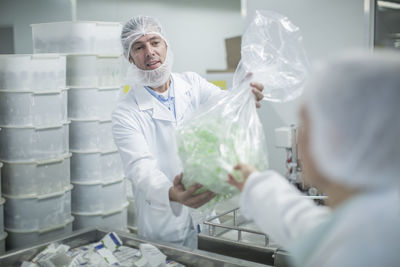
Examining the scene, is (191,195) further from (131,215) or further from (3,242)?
(131,215)

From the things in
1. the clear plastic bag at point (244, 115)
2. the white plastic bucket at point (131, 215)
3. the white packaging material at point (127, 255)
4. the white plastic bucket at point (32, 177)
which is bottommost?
the white plastic bucket at point (131, 215)

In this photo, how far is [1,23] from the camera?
140 inches

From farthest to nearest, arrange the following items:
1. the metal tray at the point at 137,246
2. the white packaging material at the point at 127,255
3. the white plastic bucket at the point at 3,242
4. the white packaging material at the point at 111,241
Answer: the white plastic bucket at the point at 3,242
the white packaging material at the point at 111,241
the white packaging material at the point at 127,255
the metal tray at the point at 137,246

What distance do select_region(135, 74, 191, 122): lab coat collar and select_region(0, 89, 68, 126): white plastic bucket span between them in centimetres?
96

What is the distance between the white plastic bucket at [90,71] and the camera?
2.85 meters

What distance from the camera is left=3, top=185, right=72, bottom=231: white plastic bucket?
2.69m

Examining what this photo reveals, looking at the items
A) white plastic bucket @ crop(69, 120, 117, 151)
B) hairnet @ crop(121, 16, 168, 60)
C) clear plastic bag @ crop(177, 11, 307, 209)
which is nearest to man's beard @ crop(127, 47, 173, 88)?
hairnet @ crop(121, 16, 168, 60)

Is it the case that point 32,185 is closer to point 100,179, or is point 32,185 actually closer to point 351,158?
point 100,179

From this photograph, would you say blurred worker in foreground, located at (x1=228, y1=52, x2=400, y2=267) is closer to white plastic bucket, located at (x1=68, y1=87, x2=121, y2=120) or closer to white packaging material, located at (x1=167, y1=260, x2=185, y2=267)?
white packaging material, located at (x1=167, y1=260, x2=185, y2=267)

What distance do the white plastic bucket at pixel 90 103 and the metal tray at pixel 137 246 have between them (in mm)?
1075

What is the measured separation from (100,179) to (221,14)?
2.89 metres

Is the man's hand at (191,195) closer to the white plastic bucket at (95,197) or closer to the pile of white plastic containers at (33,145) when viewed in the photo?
the pile of white plastic containers at (33,145)

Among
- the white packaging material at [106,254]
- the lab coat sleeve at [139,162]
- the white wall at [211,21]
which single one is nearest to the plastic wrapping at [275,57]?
the lab coat sleeve at [139,162]

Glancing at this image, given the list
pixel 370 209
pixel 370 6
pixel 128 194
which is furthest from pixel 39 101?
pixel 370 209
